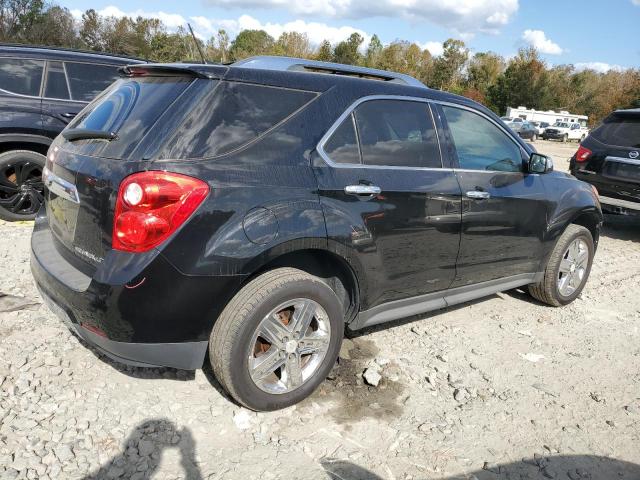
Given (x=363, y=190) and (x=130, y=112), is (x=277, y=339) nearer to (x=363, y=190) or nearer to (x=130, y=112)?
(x=363, y=190)

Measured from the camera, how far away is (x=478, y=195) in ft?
12.1

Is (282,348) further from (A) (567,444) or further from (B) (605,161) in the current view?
(B) (605,161)

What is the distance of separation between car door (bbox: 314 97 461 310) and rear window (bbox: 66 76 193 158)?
2.80ft

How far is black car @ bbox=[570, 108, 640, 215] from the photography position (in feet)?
23.6

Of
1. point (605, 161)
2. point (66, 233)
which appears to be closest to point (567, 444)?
point (66, 233)

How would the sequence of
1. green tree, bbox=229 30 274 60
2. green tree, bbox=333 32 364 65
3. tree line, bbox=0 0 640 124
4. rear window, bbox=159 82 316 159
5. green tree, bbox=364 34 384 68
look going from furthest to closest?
green tree, bbox=364 34 384 68 → green tree, bbox=229 30 274 60 → green tree, bbox=333 32 364 65 → tree line, bbox=0 0 640 124 → rear window, bbox=159 82 316 159

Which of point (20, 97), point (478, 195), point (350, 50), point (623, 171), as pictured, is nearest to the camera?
point (478, 195)

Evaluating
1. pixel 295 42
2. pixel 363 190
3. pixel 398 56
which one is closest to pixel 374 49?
pixel 398 56

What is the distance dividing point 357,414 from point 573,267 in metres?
2.87

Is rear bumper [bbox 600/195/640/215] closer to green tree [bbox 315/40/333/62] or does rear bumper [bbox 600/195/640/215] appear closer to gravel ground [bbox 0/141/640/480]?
gravel ground [bbox 0/141/640/480]

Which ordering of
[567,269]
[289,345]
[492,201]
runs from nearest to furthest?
[289,345] → [492,201] → [567,269]

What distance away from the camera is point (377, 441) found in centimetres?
280

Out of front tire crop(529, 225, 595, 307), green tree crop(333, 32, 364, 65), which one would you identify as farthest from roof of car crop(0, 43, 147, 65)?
green tree crop(333, 32, 364, 65)

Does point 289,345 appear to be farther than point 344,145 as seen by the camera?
No
